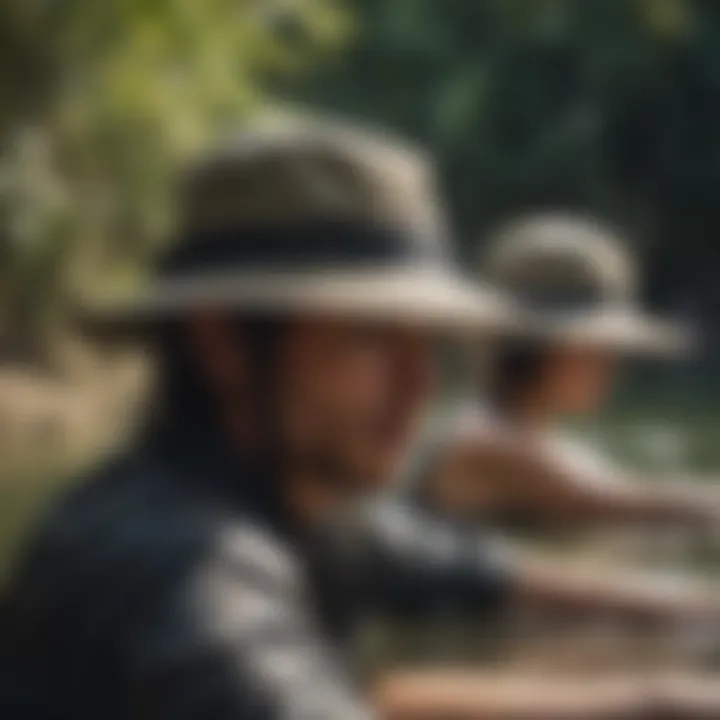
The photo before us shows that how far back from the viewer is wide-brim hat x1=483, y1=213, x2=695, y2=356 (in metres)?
0.77

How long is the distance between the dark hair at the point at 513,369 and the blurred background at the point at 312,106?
6cm

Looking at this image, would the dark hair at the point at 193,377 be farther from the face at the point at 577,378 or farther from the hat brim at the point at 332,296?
the face at the point at 577,378

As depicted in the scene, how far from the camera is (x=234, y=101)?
0.72 m

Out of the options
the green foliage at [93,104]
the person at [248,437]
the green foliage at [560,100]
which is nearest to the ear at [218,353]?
the person at [248,437]

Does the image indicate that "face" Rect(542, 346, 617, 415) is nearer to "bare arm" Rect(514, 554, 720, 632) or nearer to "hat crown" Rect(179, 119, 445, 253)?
"bare arm" Rect(514, 554, 720, 632)

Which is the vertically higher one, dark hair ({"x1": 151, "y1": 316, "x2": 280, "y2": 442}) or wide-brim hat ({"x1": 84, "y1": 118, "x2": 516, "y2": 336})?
wide-brim hat ({"x1": 84, "y1": 118, "x2": 516, "y2": 336})

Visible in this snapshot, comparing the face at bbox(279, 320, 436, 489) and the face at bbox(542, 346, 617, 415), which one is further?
the face at bbox(542, 346, 617, 415)

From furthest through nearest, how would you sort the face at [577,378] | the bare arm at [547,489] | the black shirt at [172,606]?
the bare arm at [547,489], the face at [577,378], the black shirt at [172,606]

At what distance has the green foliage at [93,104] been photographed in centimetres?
72

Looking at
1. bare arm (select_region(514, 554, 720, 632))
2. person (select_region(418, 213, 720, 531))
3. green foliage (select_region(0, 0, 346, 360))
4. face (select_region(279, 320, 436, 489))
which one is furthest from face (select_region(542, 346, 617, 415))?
face (select_region(279, 320, 436, 489))

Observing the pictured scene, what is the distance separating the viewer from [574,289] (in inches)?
30.8

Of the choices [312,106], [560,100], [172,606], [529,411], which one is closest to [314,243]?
[172,606]

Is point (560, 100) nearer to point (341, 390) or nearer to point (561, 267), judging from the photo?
point (561, 267)

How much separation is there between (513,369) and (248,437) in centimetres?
37
